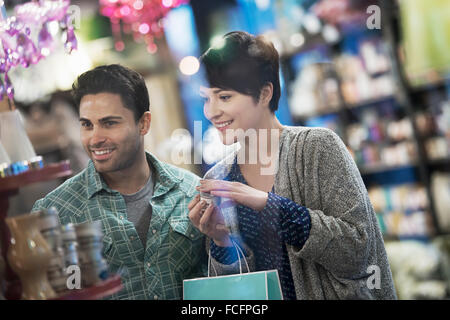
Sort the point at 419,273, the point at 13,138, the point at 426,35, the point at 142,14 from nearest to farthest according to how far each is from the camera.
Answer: the point at 13,138 < the point at 142,14 < the point at 426,35 < the point at 419,273

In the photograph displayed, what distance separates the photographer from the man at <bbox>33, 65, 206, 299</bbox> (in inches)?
65.4

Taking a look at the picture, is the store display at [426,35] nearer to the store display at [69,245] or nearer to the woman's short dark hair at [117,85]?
the woman's short dark hair at [117,85]

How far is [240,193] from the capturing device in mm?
1504

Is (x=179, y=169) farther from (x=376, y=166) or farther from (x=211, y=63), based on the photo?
(x=376, y=166)

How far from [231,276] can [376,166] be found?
286 centimetres

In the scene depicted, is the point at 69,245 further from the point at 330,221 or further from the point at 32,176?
the point at 330,221

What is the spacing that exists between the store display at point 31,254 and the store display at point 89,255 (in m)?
0.11

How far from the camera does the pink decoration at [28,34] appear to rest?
1791mm

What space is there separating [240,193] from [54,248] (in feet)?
1.70

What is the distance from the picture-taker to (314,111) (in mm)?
4285

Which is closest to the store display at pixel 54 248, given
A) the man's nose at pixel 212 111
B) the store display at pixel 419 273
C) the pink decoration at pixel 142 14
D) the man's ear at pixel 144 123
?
the man's ear at pixel 144 123

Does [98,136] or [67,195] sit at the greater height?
[98,136]

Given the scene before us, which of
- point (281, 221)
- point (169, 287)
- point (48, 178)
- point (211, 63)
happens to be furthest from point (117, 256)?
point (211, 63)

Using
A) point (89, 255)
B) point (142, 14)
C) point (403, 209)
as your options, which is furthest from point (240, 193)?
point (403, 209)
